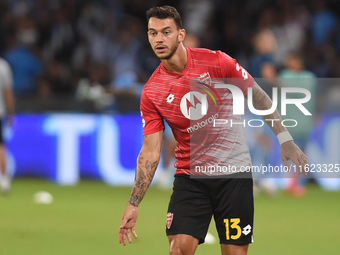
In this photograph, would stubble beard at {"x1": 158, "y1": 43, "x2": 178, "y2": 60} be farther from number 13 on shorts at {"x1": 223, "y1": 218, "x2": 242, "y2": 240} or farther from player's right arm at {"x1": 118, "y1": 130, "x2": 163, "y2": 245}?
number 13 on shorts at {"x1": 223, "y1": 218, "x2": 242, "y2": 240}

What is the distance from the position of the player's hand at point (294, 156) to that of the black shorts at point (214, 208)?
14.2 inches

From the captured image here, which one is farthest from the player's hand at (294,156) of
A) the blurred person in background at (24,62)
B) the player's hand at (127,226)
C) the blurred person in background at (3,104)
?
the blurred person in background at (24,62)

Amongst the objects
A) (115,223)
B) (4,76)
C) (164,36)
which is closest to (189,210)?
(164,36)

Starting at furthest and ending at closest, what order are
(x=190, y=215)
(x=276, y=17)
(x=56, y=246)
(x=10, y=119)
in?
(x=276, y=17), (x=10, y=119), (x=56, y=246), (x=190, y=215)

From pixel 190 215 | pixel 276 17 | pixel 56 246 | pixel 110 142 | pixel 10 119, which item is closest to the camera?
pixel 190 215

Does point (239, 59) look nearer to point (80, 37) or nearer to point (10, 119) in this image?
point (80, 37)

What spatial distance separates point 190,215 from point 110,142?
23.8 feet

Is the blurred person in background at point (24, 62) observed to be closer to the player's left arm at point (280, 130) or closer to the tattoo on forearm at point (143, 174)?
the tattoo on forearm at point (143, 174)

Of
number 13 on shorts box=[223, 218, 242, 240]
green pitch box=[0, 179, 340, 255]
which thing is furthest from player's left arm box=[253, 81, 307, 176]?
green pitch box=[0, 179, 340, 255]

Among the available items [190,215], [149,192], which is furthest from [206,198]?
[149,192]

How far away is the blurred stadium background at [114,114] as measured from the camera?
7543 millimetres

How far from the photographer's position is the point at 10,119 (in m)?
10.8

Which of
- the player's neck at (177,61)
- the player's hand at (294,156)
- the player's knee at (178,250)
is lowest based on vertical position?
the player's knee at (178,250)

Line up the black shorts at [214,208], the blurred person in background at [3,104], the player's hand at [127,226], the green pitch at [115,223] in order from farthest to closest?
the blurred person in background at [3,104] < the green pitch at [115,223] < the black shorts at [214,208] < the player's hand at [127,226]
